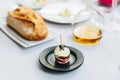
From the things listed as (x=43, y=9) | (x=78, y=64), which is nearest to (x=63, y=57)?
(x=78, y=64)

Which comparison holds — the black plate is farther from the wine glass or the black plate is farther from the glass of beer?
the wine glass

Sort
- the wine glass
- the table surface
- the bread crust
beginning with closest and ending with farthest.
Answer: the table surface
the bread crust
the wine glass

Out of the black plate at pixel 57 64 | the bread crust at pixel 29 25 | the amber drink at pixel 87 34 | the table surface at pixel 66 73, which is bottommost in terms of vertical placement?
the table surface at pixel 66 73

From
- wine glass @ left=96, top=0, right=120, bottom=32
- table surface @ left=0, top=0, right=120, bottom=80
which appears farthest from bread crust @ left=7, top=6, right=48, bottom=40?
wine glass @ left=96, top=0, right=120, bottom=32

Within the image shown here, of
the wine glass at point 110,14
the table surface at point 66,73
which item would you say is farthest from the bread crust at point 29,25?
the wine glass at point 110,14

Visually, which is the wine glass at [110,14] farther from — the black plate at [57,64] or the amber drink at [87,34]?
the black plate at [57,64]

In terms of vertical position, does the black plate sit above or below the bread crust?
below

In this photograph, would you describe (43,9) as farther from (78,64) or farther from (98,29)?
(78,64)

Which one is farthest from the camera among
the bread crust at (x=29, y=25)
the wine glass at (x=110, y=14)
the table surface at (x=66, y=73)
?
the wine glass at (x=110, y=14)
